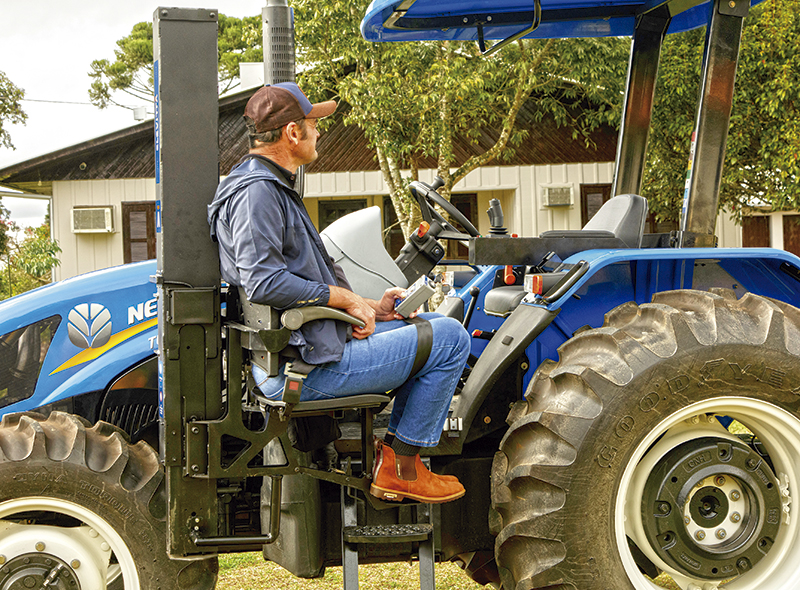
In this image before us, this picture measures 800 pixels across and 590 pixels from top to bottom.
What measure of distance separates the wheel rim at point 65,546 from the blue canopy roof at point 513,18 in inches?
91.8

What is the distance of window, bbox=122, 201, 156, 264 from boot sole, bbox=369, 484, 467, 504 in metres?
15.1

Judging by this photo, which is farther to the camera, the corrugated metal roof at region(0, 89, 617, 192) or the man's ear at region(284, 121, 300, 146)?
the corrugated metal roof at region(0, 89, 617, 192)

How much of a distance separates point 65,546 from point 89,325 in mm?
845

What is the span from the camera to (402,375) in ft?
8.75

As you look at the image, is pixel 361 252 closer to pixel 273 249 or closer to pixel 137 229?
pixel 273 249

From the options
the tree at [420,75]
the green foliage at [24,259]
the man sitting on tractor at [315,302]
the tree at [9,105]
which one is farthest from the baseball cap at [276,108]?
the tree at [9,105]

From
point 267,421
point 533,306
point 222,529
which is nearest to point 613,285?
point 533,306

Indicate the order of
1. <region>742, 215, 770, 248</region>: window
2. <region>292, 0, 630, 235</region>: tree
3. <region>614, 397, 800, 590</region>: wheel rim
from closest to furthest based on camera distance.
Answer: <region>614, 397, 800, 590</region>: wheel rim → <region>292, 0, 630, 235</region>: tree → <region>742, 215, 770, 248</region>: window

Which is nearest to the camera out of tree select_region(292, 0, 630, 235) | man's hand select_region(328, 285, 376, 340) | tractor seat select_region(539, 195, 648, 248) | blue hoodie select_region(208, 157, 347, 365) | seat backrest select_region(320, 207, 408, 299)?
blue hoodie select_region(208, 157, 347, 365)

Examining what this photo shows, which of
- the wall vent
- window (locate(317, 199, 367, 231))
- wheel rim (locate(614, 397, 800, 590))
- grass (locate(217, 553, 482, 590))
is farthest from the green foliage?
wheel rim (locate(614, 397, 800, 590))

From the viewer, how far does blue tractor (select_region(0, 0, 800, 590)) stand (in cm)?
255

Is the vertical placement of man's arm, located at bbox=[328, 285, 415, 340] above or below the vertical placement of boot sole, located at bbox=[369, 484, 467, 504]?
above

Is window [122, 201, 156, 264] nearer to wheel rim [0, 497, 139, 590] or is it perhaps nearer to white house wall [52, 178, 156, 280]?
white house wall [52, 178, 156, 280]

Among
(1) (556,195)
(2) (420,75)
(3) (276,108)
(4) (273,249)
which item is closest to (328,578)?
(4) (273,249)
